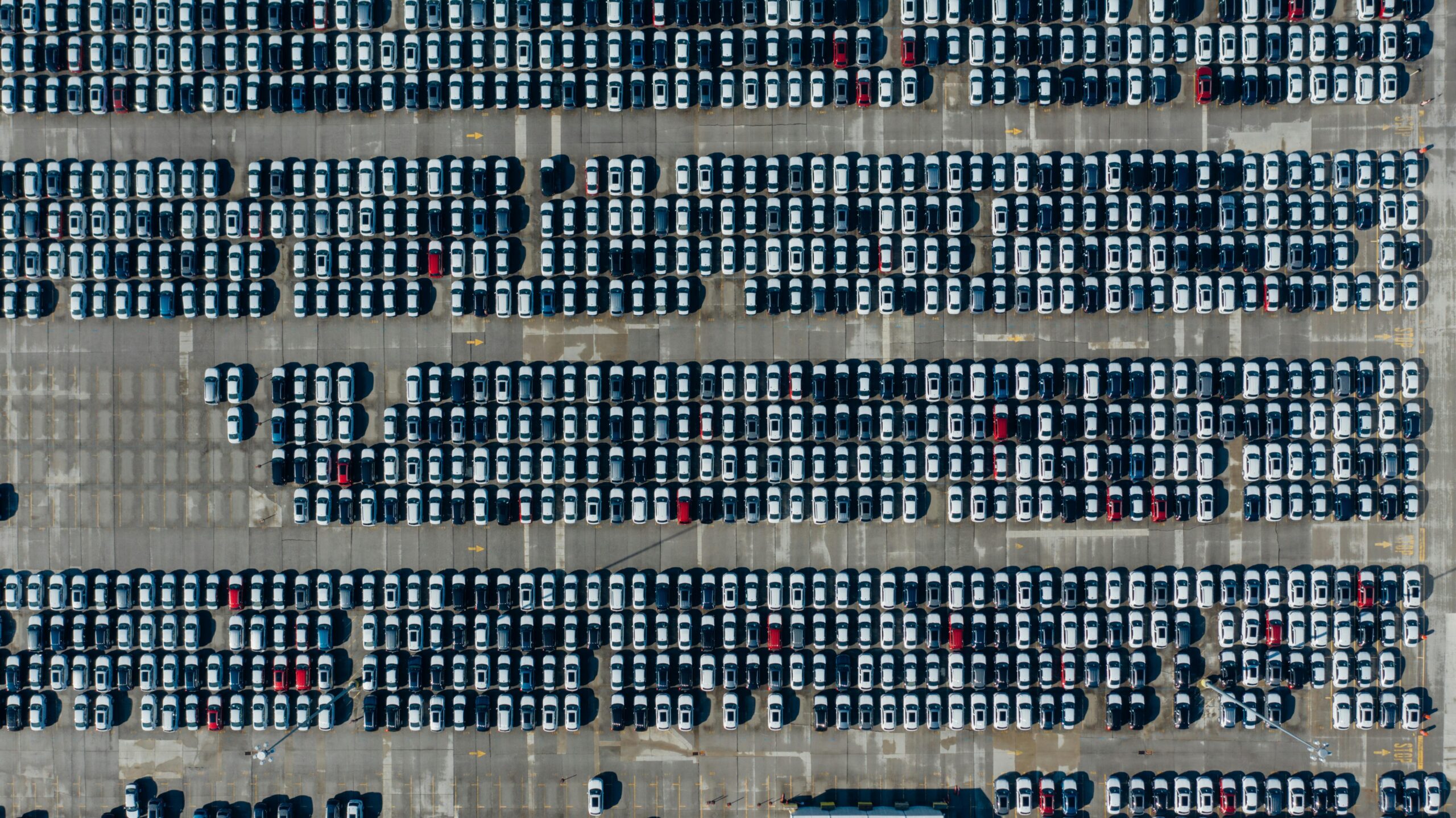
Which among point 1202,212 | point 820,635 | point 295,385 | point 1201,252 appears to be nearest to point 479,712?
point 820,635

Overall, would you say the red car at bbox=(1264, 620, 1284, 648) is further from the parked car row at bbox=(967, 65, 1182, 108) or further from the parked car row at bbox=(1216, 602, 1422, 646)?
the parked car row at bbox=(967, 65, 1182, 108)

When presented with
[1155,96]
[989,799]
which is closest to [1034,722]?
[989,799]

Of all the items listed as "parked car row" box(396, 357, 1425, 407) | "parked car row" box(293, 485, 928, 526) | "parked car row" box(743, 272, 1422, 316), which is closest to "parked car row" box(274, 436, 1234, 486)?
"parked car row" box(293, 485, 928, 526)

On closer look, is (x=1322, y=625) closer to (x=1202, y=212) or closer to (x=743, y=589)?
(x=1202, y=212)

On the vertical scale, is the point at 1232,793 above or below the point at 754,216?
below

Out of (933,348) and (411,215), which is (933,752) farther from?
(411,215)

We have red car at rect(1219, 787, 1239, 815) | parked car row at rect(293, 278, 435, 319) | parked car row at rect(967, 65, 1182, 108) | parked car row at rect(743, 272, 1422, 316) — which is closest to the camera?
parked car row at rect(743, 272, 1422, 316)
